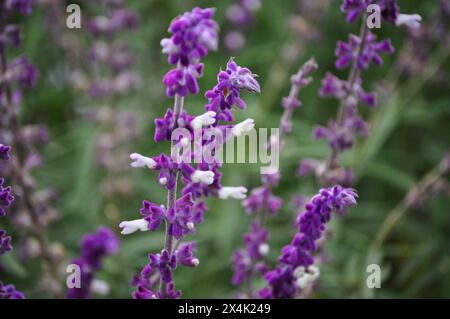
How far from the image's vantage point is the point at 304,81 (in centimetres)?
241

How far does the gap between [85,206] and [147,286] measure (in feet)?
6.50

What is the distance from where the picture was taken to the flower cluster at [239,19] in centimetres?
475

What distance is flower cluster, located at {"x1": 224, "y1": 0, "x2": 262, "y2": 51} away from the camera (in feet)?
15.6

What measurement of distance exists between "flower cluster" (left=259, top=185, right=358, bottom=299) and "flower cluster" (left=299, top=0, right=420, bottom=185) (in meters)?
0.60

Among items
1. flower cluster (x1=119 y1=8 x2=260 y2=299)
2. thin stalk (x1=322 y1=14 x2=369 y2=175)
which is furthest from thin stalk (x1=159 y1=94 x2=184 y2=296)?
thin stalk (x1=322 y1=14 x2=369 y2=175)

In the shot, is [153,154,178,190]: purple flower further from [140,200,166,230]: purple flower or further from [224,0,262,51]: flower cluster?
[224,0,262,51]: flower cluster

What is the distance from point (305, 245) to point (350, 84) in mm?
873

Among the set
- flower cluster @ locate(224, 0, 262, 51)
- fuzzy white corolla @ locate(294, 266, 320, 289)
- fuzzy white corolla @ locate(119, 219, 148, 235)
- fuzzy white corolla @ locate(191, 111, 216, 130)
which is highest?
flower cluster @ locate(224, 0, 262, 51)

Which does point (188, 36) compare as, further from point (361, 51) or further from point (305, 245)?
point (361, 51)

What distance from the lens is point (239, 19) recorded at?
15.9 feet

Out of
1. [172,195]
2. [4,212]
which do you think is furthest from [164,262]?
[4,212]

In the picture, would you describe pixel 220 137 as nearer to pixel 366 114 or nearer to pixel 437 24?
pixel 437 24

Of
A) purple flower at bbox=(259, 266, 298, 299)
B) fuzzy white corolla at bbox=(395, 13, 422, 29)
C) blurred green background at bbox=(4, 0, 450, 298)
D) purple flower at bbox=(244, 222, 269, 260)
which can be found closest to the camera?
purple flower at bbox=(259, 266, 298, 299)

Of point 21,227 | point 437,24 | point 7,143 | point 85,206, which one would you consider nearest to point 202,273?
point 85,206
